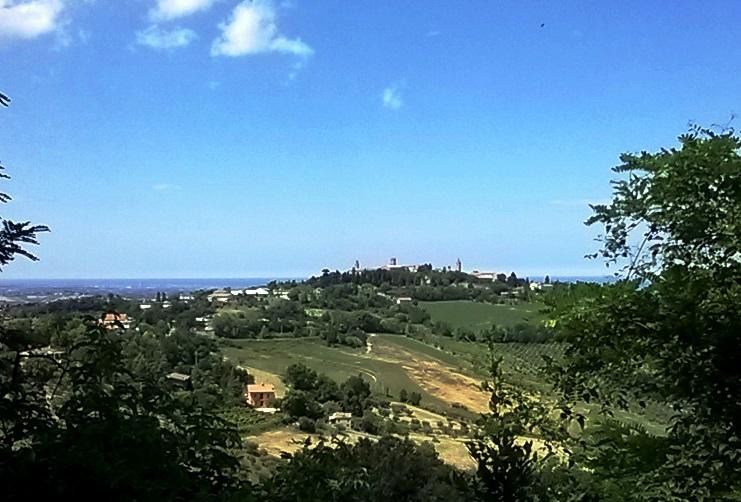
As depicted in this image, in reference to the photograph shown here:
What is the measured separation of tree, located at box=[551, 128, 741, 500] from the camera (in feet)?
10.3

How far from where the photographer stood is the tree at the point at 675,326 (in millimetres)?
3145

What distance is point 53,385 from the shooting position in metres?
2.30

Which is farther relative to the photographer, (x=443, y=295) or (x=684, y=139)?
(x=443, y=295)

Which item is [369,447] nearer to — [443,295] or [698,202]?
[698,202]

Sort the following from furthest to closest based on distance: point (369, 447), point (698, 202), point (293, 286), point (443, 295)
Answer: point (293, 286), point (443, 295), point (369, 447), point (698, 202)

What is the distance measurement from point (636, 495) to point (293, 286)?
2546 centimetres

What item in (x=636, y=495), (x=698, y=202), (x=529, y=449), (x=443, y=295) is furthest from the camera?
(x=443, y=295)

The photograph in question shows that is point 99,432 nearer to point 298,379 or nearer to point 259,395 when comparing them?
point 259,395

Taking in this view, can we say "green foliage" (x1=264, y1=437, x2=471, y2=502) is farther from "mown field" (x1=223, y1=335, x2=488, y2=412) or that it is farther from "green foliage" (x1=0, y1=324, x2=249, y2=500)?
"mown field" (x1=223, y1=335, x2=488, y2=412)

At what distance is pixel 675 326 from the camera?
3.34 meters

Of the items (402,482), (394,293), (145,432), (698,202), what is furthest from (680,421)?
(394,293)

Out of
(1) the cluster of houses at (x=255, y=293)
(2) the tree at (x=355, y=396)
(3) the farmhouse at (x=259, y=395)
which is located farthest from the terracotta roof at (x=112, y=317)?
(1) the cluster of houses at (x=255, y=293)

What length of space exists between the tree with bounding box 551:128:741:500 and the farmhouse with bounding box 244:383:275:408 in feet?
13.2

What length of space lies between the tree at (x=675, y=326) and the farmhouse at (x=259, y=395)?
13.2 ft
